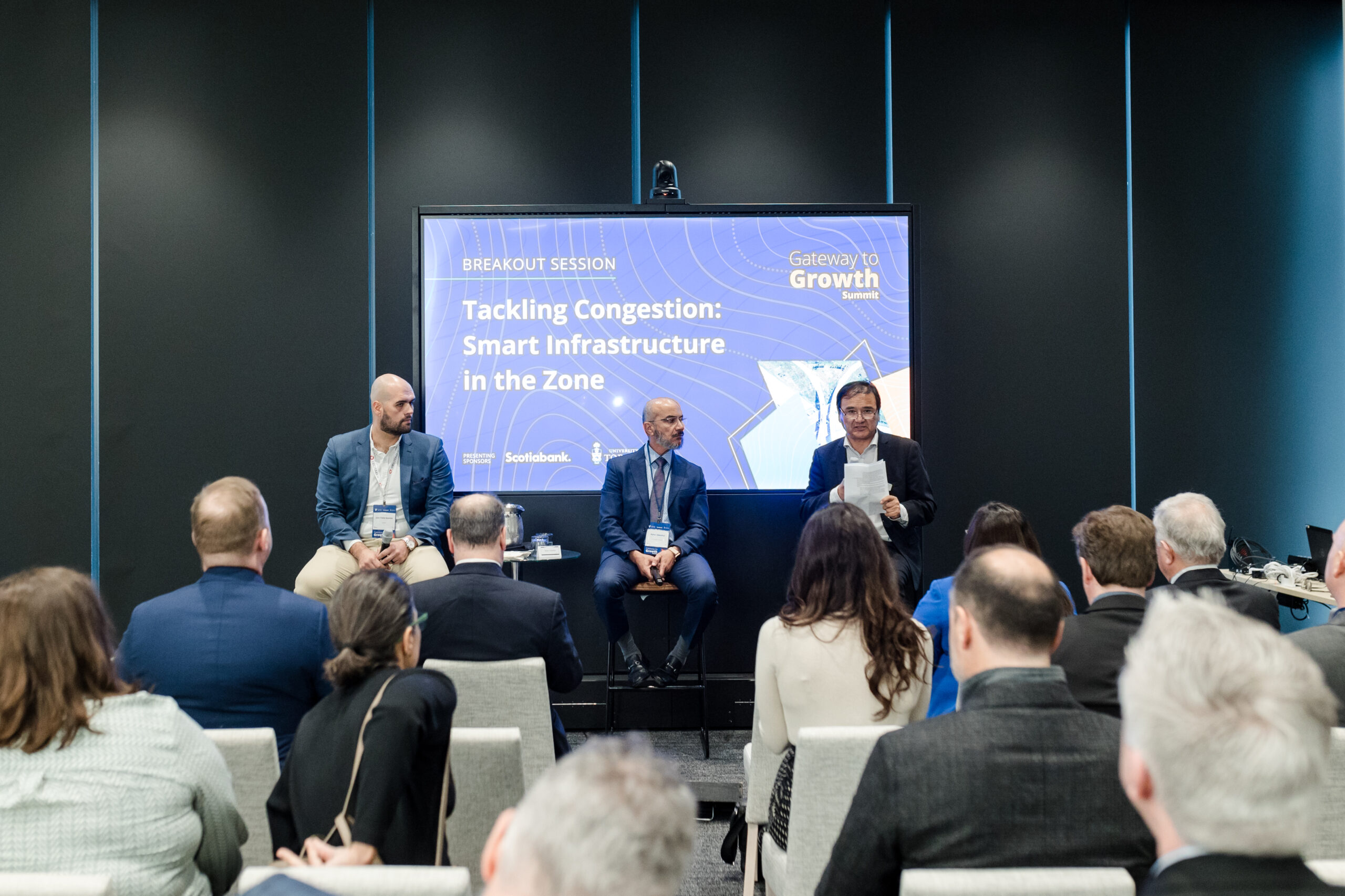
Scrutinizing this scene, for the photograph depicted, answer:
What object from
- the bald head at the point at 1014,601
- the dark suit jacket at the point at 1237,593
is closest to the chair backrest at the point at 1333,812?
the dark suit jacket at the point at 1237,593

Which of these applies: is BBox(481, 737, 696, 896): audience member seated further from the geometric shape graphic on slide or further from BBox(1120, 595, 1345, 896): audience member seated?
the geometric shape graphic on slide

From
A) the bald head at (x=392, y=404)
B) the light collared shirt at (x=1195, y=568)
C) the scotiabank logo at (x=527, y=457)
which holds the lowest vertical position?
the light collared shirt at (x=1195, y=568)

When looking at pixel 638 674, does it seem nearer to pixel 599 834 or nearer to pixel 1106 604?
pixel 1106 604

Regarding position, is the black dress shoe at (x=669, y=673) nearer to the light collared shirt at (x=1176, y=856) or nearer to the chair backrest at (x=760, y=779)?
the chair backrest at (x=760, y=779)

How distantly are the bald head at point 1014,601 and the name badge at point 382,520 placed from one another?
3.27 m

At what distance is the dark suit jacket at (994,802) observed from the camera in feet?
4.30

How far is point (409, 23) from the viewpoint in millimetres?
5027

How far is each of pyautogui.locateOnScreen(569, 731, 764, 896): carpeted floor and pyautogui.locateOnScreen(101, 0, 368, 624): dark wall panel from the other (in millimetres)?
2259

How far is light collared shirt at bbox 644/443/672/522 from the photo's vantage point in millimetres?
4590

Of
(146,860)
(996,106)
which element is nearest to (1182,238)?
(996,106)

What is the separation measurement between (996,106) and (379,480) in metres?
3.85

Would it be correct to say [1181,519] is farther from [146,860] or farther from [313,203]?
[313,203]

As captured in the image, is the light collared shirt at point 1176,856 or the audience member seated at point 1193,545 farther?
the audience member seated at point 1193,545

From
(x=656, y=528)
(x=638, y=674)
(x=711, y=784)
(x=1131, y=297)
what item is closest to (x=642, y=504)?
(x=656, y=528)
